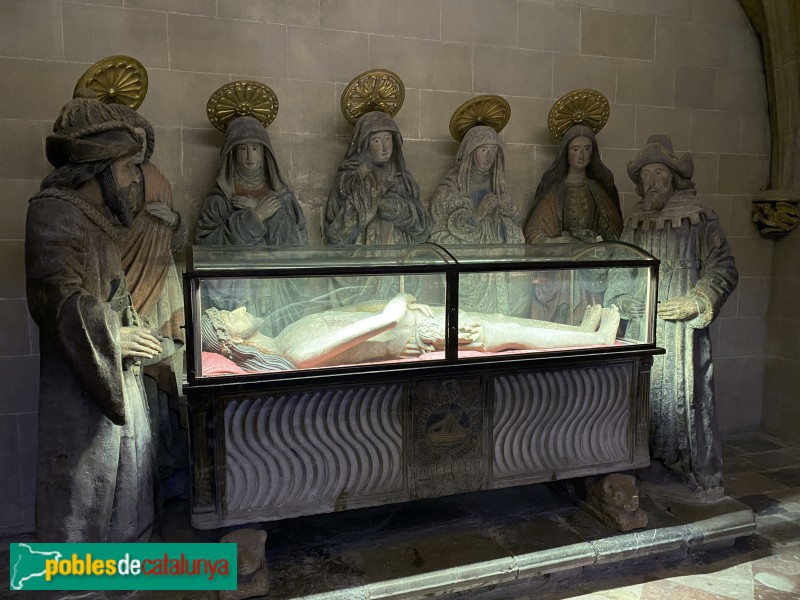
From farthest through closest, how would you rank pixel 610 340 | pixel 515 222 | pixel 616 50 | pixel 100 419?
pixel 616 50, pixel 515 222, pixel 610 340, pixel 100 419

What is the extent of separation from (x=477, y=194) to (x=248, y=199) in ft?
4.99

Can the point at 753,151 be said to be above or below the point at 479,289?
above

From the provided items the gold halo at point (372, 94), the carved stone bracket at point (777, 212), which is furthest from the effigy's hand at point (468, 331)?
the carved stone bracket at point (777, 212)

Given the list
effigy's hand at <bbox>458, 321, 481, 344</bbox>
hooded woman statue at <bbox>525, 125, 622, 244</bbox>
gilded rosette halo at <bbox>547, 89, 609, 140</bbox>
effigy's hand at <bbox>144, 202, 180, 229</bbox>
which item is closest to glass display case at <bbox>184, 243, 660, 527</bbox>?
effigy's hand at <bbox>458, 321, 481, 344</bbox>

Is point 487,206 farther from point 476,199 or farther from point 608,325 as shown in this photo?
point 608,325

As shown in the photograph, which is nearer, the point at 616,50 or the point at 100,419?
the point at 100,419

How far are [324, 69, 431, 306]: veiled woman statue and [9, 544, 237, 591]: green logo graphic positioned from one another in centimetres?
198

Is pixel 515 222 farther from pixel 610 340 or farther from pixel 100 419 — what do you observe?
pixel 100 419

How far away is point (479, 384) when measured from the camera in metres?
3.03

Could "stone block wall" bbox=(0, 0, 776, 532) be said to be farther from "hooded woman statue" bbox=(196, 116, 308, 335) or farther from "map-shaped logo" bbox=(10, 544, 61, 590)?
"map-shaped logo" bbox=(10, 544, 61, 590)

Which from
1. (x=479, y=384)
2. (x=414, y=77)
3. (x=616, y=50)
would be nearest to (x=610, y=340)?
(x=479, y=384)

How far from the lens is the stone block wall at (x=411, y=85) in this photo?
3604 mm

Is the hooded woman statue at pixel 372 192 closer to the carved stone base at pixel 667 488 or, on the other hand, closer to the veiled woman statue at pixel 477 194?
the veiled woman statue at pixel 477 194

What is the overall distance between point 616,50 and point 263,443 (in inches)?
Answer: 155
